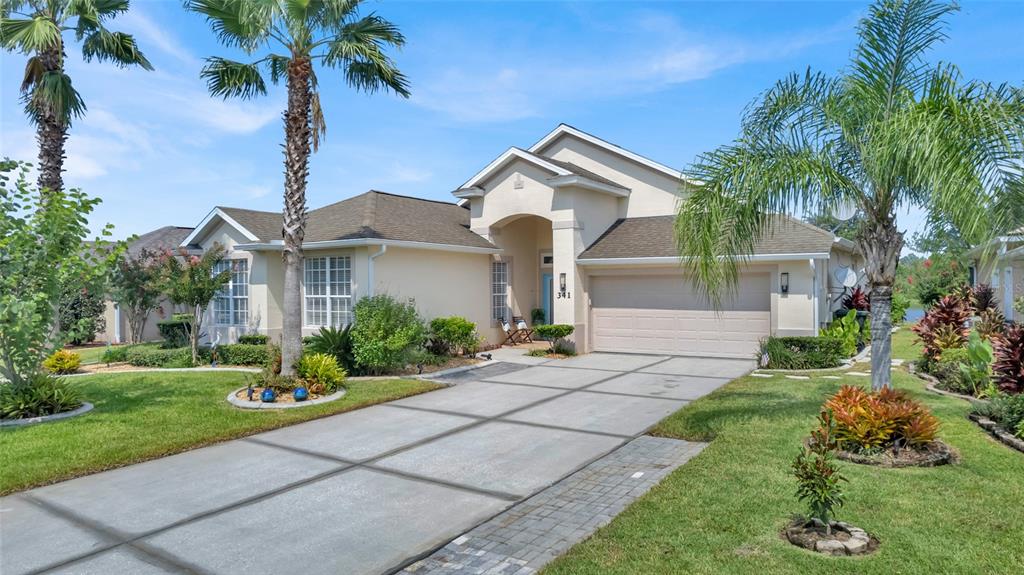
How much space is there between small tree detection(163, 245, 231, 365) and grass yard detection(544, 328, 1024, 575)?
44.2 feet

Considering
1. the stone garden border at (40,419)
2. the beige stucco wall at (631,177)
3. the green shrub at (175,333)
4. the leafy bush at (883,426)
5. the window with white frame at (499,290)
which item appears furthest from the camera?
the window with white frame at (499,290)

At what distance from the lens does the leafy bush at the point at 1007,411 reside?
292 inches

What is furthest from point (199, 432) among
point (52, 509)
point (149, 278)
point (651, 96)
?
point (651, 96)

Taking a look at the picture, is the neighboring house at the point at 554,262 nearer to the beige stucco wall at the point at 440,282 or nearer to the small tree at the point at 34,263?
the beige stucco wall at the point at 440,282

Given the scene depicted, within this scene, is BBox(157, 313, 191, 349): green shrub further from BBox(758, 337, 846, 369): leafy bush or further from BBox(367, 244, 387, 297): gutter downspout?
BBox(758, 337, 846, 369): leafy bush

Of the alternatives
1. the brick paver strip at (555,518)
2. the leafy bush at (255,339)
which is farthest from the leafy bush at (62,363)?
the brick paver strip at (555,518)

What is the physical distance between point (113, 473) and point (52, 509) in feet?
3.91

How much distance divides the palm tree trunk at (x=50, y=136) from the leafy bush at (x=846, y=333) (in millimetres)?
19225

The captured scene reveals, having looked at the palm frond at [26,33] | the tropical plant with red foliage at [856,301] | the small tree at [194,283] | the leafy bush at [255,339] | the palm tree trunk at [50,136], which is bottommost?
the leafy bush at [255,339]

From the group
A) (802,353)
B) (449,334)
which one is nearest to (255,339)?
(449,334)

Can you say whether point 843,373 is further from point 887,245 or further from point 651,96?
point 651,96

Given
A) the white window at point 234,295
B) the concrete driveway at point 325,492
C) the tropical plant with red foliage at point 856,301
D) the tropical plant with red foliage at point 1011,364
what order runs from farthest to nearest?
the tropical plant with red foliage at point 856,301 → the white window at point 234,295 → the tropical plant with red foliage at point 1011,364 → the concrete driveway at point 325,492

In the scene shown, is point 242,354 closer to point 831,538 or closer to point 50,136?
point 50,136

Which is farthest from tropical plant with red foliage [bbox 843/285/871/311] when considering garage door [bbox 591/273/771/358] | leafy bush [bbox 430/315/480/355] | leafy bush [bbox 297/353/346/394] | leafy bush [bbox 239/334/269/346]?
leafy bush [bbox 239/334/269/346]
